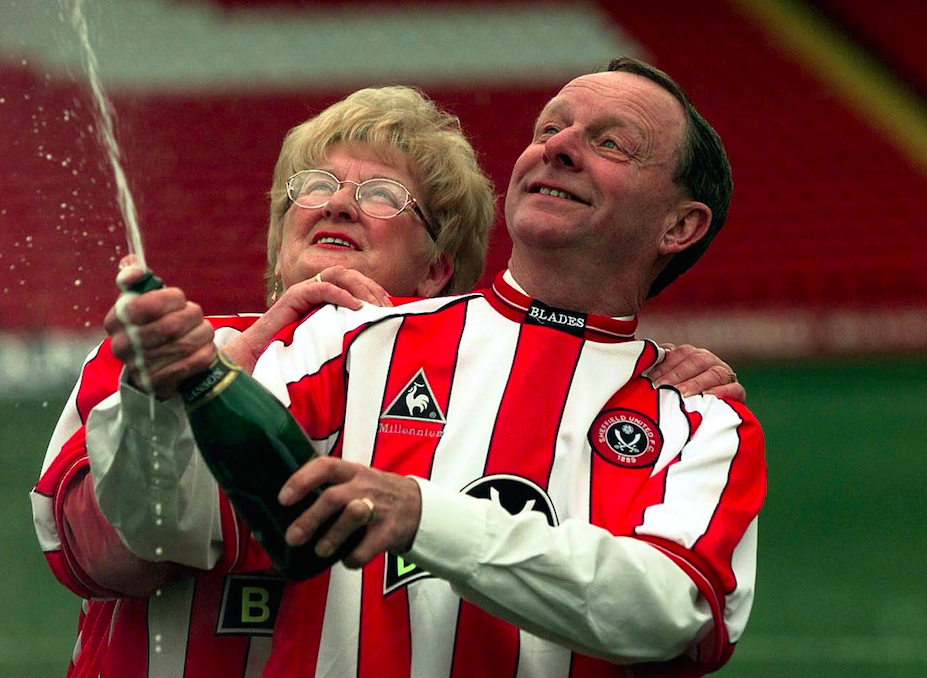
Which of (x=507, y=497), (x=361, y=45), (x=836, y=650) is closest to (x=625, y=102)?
(x=507, y=497)

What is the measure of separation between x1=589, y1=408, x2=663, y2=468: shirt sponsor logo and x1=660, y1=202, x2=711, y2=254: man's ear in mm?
306

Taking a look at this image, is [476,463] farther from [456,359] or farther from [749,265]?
[749,265]

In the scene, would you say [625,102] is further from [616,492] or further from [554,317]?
[616,492]

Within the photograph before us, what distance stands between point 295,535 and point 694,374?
0.69m

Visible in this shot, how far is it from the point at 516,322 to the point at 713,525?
1.28 feet

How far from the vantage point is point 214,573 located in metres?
1.56

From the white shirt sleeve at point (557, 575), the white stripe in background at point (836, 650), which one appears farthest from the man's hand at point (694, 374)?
the white stripe in background at point (836, 650)

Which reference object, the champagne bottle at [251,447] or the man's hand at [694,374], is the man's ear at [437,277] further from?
the champagne bottle at [251,447]

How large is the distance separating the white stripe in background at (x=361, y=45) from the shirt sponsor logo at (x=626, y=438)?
810 centimetres

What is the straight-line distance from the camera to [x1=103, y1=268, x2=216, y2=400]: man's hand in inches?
48.6

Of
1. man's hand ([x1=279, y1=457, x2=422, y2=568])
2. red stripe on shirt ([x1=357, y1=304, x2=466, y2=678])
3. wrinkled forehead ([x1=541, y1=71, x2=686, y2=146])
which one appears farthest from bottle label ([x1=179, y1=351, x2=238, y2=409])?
wrinkled forehead ([x1=541, y1=71, x2=686, y2=146])

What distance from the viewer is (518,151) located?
9180 millimetres

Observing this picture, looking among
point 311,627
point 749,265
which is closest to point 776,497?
point 749,265

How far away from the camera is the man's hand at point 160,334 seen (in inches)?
48.6
